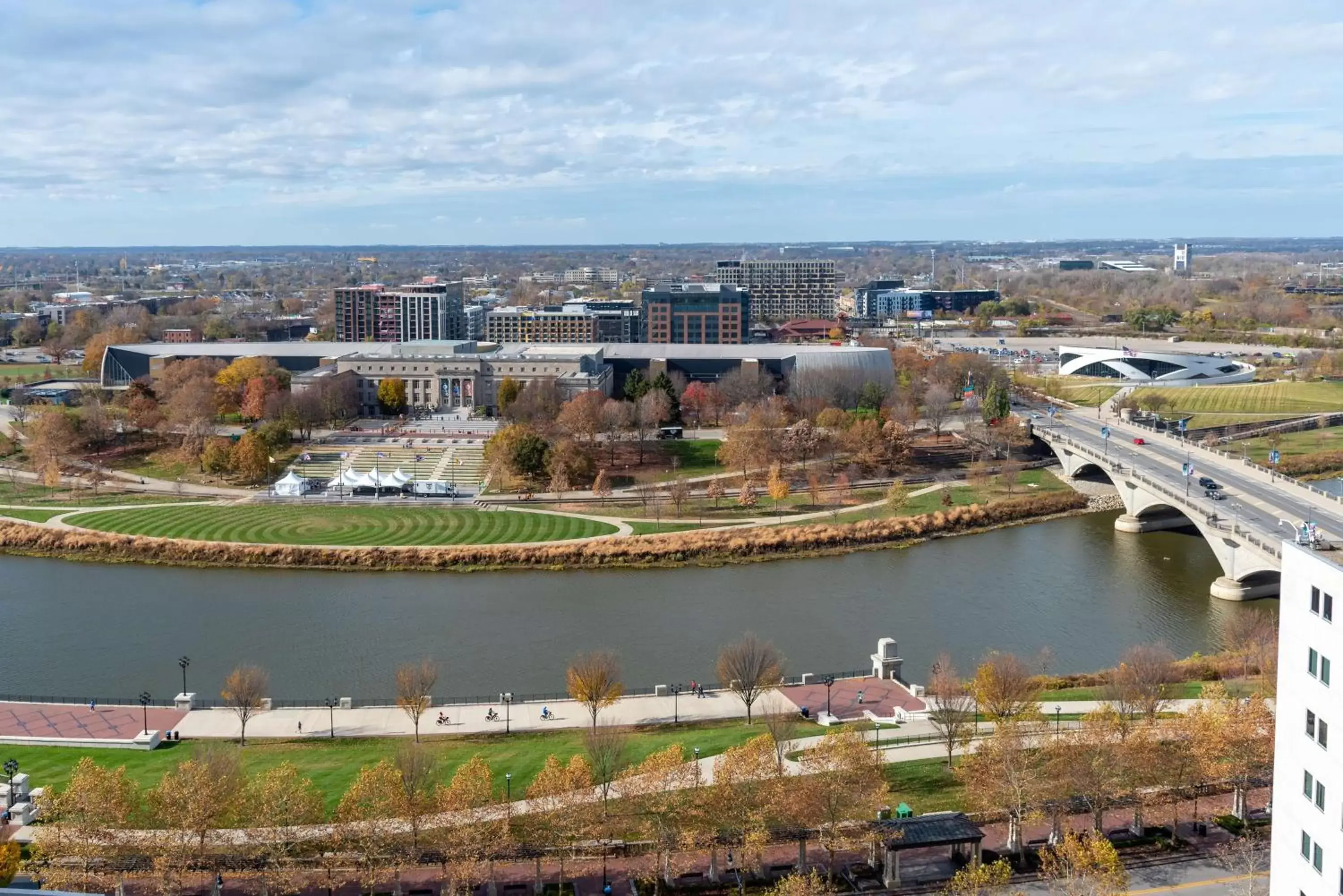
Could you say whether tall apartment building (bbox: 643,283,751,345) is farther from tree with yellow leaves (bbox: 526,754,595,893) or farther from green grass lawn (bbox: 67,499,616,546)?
tree with yellow leaves (bbox: 526,754,595,893)

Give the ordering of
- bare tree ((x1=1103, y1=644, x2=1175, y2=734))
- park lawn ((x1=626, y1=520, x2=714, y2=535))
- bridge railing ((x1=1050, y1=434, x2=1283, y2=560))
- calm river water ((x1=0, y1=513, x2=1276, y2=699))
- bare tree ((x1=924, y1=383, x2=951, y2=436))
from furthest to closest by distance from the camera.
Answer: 1. bare tree ((x1=924, y1=383, x2=951, y2=436))
2. park lawn ((x1=626, y1=520, x2=714, y2=535))
3. bridge railing ((x1=1050, y1=434, x2=1283, y2=560))
4. calm river water ((x1=0, y1=513, x2=1276, y2=699))
5. bare tree ((x1=1103, y1=644, x2=1175, y2=734))

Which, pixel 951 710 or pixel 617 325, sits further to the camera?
pixel 617 325

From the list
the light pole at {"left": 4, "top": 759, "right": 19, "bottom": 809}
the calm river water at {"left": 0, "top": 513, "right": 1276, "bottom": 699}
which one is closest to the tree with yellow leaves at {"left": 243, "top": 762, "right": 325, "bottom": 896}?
the light pole at {"left": 4, "top": 759, "right": 19, "bottom": 809}

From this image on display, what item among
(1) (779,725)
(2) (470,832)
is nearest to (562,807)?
(2) (470,832)

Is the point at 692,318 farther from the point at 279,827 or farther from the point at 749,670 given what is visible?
the point at 279,827

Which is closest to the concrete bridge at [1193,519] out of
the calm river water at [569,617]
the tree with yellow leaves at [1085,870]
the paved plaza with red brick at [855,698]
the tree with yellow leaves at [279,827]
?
A: the calm river water at [569,617]

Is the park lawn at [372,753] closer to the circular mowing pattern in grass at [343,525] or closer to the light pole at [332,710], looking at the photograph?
the light pole at [332,710]
